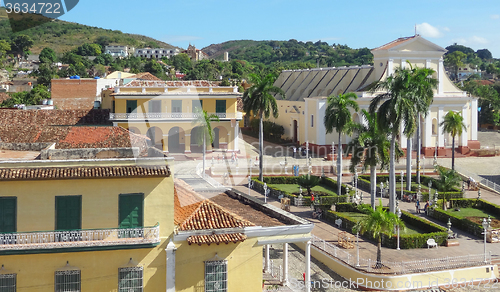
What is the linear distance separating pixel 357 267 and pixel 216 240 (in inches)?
340

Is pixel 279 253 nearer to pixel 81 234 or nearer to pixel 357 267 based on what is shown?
pixel 357 267

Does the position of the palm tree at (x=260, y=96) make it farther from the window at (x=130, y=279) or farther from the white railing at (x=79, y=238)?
the window at (x=130, y=279)

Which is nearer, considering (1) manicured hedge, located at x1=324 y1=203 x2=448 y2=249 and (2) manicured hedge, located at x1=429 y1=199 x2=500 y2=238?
(1) manicured hedge, located at x1=324 y1=203 x2=448 y2=249

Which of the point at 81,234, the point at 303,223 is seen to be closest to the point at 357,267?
the point at 303,223

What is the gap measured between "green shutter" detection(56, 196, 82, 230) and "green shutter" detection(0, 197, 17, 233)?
114cm

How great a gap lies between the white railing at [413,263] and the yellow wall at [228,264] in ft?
24.0

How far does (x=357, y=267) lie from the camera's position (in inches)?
901

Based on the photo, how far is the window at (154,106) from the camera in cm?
4868

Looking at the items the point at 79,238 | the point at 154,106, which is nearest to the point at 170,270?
the point at 79,238

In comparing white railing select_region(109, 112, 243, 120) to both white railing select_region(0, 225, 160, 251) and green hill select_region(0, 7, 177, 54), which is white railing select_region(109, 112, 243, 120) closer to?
white railing select_region(0, 225, 160, 251)

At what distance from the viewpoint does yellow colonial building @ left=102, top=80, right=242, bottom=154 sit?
48.1 m

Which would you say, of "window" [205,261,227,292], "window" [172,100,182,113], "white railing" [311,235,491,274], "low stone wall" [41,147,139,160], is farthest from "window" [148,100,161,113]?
"window" [205,261,227,292]

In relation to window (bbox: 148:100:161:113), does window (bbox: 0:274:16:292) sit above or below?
below

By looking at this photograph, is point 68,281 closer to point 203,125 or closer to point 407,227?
point 407,227
